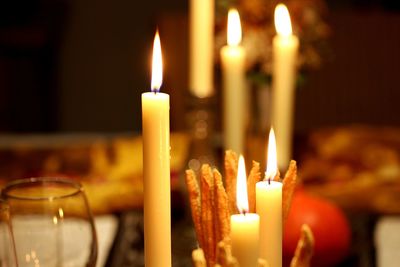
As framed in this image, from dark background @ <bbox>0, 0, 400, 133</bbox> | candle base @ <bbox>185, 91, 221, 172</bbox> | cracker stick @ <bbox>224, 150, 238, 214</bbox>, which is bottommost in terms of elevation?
cracker stick @ <bbox>224, 150, 238, 214</bbox>

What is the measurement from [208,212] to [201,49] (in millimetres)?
632

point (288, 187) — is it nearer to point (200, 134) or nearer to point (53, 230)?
point (53, 230)

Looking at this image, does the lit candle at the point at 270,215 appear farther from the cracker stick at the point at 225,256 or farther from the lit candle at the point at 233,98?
the lit candle at the point at 233,98

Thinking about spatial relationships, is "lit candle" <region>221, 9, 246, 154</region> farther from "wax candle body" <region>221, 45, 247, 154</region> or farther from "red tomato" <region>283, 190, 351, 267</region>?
"red tomato" <region>283, 190, 351, 267</region>

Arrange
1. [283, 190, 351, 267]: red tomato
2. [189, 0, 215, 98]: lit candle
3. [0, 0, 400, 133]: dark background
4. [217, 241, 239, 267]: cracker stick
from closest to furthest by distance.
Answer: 1. [217, 241, 239, 267]: cracker stick
2. [283, 190, 351, 267]: red tomato
3. [189, 0, 215, 98]: lit candle
4. [0, 0, 400, 133]: dark background

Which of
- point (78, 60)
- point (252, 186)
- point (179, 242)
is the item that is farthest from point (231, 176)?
point (78, 60)

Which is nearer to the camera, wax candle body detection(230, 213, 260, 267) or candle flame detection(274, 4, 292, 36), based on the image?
wax candle body detection(230, 213, 260, 267)

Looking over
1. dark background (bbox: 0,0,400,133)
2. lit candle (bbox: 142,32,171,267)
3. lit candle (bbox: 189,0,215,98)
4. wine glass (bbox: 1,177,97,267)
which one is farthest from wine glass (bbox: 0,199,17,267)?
dark background (bbox: 0,0,400,133)

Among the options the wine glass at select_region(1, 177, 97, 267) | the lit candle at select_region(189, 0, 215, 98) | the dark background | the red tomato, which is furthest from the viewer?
the dark background

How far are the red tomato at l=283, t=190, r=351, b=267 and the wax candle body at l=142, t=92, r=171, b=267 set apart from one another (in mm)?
319

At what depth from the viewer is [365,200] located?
1241mm

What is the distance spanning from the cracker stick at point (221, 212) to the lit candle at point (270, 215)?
1.0 inches

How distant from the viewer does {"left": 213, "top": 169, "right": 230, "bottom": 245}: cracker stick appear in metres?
0.61

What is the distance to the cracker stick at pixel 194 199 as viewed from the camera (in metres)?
0.63
